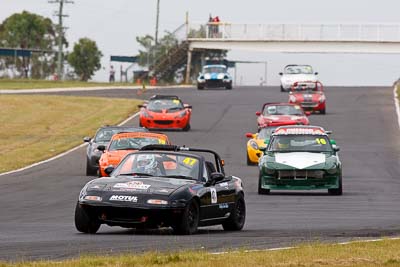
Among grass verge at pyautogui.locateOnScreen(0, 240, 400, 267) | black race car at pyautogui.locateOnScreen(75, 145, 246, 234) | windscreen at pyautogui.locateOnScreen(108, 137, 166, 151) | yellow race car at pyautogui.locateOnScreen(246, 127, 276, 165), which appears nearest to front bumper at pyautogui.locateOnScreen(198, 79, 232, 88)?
yellow race car at pyautogui.locateOnScreen(246, 127, 276, 165)

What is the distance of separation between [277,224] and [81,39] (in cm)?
11409

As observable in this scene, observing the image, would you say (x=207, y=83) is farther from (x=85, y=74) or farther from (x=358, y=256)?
(x=358, y=256)

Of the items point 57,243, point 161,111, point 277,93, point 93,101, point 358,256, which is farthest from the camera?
point 277,93

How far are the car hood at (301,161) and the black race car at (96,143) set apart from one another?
663 cm

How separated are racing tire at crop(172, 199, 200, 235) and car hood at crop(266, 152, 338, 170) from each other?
10286 millimetres

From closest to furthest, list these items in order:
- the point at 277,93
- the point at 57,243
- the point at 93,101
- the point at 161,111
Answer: the point at 57,243 → the point at 161,111 → the point at 93,101 → the point at 277,93

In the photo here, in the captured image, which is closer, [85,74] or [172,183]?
[172,183]

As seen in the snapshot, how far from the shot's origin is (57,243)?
14.9 m

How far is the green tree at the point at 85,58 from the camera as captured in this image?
13175cm

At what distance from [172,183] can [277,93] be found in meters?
62.5

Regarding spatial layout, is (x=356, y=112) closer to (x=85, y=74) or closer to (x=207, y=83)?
(x=207, y=83)

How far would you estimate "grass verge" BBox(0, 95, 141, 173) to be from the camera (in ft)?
139

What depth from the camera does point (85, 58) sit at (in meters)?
132

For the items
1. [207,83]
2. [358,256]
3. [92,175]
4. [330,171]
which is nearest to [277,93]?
[207,83]
